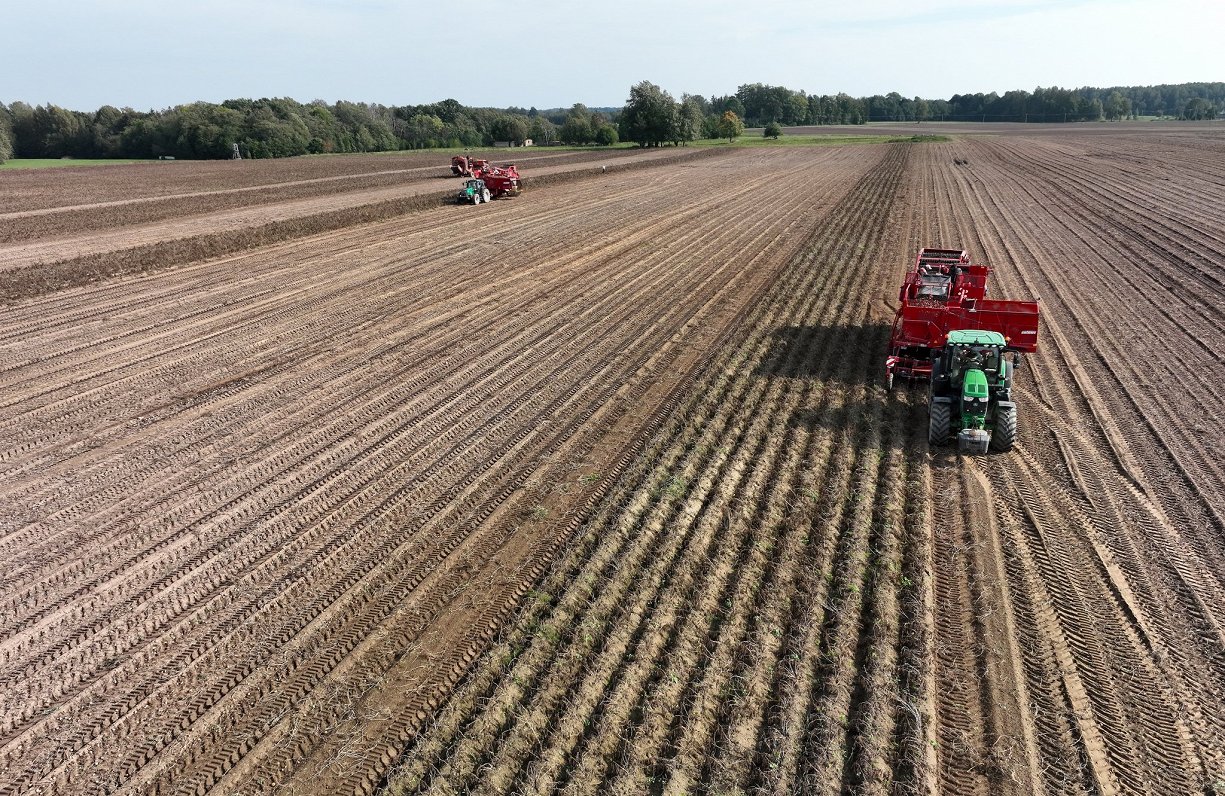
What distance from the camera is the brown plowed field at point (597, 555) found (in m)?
5.26

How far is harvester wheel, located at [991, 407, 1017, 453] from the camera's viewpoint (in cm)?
898

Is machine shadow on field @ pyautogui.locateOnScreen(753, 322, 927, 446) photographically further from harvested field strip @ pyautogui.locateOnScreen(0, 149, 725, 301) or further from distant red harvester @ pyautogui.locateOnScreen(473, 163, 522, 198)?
distant red harvester @ pyautogui.locateOnScreen(473, 163, 522, 198)

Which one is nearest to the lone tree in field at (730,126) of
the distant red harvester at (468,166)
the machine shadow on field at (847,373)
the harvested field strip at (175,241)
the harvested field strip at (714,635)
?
the distant red harvester at (468,166)

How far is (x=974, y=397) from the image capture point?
9.07 meters

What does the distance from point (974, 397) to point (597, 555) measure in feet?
18.3

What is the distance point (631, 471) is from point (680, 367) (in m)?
3.94

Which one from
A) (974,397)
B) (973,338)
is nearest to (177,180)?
(973,338)

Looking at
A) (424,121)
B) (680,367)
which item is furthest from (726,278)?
(424,121)

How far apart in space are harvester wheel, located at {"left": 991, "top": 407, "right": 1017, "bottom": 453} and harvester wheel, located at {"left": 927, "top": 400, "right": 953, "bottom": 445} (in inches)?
22.8

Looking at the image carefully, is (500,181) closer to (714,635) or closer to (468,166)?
(468,166)

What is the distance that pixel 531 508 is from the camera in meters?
8.34

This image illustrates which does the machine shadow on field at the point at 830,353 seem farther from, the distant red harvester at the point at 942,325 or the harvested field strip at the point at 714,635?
the harvested field strip at the point at 714,635

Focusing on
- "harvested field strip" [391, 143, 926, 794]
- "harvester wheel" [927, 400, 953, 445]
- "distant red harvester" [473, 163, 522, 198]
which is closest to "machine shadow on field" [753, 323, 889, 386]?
"harvested field strip" [391, 143, 926, 794]

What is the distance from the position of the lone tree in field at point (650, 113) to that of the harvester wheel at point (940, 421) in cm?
7630
